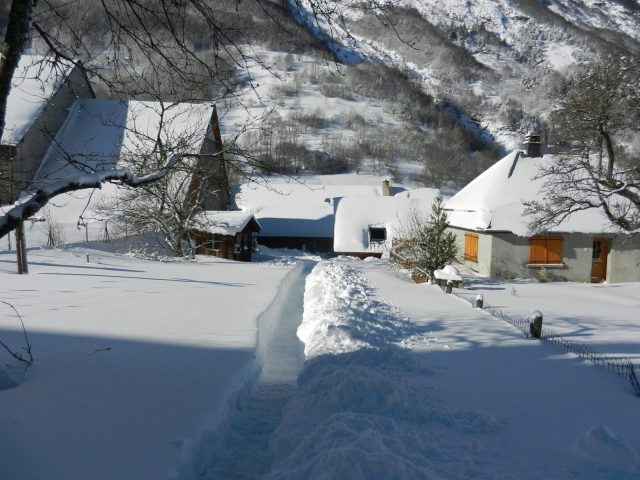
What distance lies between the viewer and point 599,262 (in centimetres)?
2117

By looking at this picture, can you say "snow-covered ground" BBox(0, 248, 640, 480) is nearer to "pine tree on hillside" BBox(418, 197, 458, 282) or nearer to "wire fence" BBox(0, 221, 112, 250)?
"wire fence" BBox(0, 221, 112, 250)

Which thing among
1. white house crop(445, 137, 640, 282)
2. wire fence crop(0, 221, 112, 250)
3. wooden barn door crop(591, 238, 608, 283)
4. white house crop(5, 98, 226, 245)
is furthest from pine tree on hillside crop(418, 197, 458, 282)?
wire fence crop(0, 221, 112, 250)

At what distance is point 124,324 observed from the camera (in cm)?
617

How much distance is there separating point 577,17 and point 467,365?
493 feet

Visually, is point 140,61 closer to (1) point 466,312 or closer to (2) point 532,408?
(2) point 532,408

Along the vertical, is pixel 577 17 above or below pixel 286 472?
above

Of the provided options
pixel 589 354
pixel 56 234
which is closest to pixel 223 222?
pixel 56 234

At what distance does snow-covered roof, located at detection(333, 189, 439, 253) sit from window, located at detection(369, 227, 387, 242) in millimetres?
227

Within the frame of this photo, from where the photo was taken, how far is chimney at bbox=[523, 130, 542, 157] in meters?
24.3

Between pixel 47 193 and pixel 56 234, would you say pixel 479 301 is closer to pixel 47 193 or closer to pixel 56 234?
pixel 47 193

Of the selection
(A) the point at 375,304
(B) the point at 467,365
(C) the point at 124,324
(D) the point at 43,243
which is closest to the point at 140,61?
(C) the point at 124,324

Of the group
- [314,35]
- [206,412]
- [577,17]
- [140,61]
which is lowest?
[206,412]

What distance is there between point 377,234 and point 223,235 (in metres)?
14.8

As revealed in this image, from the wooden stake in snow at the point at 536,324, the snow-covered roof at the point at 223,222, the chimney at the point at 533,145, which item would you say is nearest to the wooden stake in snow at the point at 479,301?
the wooden stake in snow at the point at 536,324
